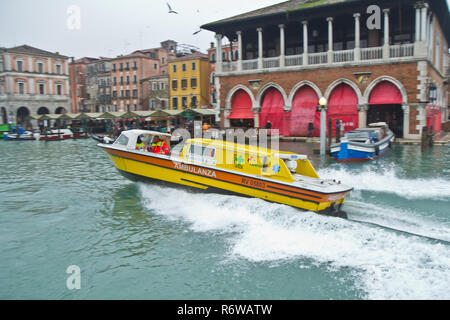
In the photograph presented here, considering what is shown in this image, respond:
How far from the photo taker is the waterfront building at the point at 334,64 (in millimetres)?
24344

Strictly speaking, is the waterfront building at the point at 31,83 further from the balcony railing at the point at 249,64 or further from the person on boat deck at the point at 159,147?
the person on boat deck at the point at 159,147

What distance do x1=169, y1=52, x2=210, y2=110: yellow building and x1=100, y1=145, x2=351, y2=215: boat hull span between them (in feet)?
127

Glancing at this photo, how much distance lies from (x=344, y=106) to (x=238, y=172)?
19.3m

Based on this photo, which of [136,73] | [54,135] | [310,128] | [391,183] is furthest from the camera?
[136,73]

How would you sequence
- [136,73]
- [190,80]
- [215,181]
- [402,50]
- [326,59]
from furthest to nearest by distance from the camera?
[136,73]
[190,80]
[326,59]
[402,50]
[215,181]

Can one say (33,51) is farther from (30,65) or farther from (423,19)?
(423,19)

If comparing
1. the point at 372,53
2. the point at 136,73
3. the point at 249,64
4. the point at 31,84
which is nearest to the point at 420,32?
the point at 372,53

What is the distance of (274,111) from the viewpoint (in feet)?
96.6

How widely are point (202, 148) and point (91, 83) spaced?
2569 inches

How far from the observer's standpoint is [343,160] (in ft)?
55.4

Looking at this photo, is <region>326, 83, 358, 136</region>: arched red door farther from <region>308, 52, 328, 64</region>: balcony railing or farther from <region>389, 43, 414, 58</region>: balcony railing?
<region>389, 43, 414, 58</region>: balcony railing

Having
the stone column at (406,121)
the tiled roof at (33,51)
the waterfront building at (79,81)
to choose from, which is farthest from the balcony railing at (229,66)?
the waterfront building at (79,81)

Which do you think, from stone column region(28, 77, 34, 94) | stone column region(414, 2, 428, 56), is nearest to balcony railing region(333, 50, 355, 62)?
stone column region(414, 2, 428, 56)

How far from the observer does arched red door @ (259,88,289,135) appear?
95.5ft
